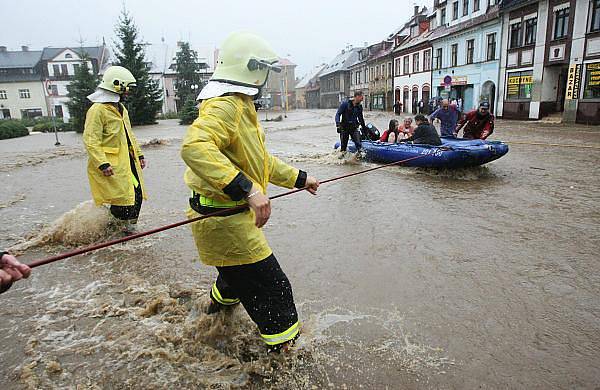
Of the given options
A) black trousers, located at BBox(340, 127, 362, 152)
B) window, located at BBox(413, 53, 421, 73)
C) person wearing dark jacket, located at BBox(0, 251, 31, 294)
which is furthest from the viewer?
window, located at BBox(413, 53, 421, 73)

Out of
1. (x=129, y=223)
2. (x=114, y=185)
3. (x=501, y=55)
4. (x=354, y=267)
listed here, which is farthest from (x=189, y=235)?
(x=501, y=55)

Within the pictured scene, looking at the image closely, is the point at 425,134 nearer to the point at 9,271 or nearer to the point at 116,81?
the point at 116,81

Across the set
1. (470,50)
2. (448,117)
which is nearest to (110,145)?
(448,117)

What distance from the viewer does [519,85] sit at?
85.7 feet

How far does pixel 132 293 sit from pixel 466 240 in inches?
153

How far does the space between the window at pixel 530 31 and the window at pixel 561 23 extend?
1.54 m

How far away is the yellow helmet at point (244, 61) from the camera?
2.54m

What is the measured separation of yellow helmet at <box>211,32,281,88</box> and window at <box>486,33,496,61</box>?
3005 centimetres

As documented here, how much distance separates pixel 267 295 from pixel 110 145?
11.1ft

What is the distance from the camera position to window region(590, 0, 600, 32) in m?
20.4

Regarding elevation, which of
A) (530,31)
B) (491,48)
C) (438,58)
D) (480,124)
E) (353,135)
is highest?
(530,31)

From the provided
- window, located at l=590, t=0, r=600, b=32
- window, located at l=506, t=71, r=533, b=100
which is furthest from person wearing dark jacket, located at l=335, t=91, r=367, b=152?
window, located at l=506, t=71, r=533, b=100

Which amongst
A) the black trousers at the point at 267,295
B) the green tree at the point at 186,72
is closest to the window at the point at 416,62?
the green tree at the point at 186,72

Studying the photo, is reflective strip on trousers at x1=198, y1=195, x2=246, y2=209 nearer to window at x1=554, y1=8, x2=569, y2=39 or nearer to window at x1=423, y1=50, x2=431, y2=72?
window at x1=554, y1=8, x2=569, y2=39
